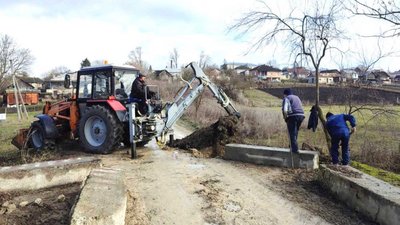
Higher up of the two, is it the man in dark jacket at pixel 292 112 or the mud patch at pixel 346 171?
the man in dark jacket at pixel 292 112

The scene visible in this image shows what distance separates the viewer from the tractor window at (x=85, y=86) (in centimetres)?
1195

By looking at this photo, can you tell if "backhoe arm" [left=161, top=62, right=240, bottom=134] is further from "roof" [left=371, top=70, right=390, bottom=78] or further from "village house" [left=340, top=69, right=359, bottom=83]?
"roof" [left=371, top=70, right=390, bottom=78]

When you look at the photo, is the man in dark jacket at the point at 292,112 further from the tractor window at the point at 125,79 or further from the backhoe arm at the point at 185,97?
the tractor window at the point at 125,79

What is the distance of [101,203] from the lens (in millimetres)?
4895

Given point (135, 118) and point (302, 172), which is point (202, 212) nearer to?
point (302, 172)

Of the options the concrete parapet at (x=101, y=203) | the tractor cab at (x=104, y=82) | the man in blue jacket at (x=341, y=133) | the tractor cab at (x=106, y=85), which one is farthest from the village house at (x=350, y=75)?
the concrete parapet at (x=101, y=203)

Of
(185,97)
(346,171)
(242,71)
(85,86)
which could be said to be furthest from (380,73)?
(242,71)

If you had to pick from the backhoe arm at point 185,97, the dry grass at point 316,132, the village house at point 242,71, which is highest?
the village house at point 242,71

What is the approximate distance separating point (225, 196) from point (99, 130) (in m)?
5.93

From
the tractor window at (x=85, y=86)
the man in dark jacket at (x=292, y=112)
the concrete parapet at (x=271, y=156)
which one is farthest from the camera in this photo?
the tractor window at (x=85, y=86)

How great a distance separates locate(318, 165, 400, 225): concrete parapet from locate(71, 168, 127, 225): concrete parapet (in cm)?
354

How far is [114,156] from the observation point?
35.6ft

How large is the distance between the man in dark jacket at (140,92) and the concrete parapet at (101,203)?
5027mm

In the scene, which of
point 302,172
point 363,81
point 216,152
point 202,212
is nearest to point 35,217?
point 202,212
